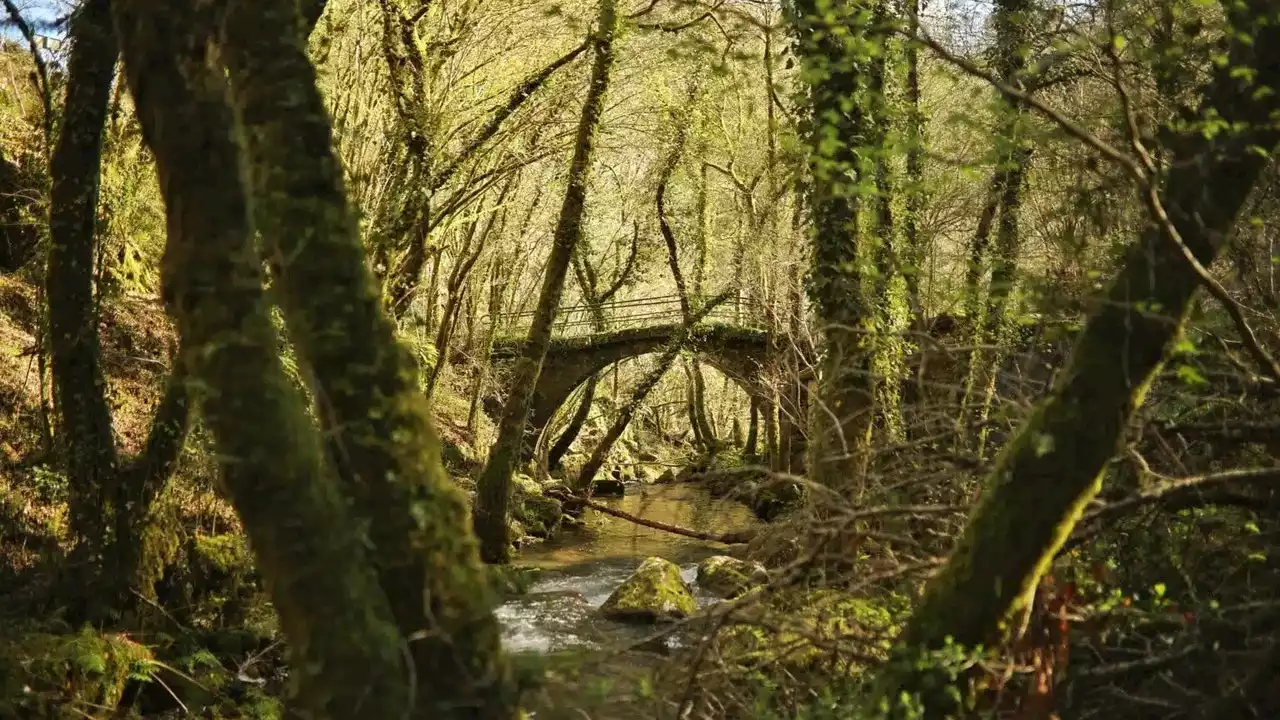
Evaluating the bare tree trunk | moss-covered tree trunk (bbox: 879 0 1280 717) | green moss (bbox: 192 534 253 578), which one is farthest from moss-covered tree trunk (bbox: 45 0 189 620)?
the bare tree trunk

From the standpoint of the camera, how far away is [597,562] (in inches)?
587

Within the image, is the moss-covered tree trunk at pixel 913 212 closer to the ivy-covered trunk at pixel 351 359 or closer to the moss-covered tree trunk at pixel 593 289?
the ivy-covered trunk at pixel 351 359

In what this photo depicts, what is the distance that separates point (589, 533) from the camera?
58.6 feet

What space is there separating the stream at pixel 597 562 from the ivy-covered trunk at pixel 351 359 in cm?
129

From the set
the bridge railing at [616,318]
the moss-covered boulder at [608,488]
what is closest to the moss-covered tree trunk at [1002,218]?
the bridge railing at [616,318]

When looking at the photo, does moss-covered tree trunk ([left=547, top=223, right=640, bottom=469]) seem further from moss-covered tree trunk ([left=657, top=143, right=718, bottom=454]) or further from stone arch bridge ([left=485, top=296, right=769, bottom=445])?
moss-covered tree trunk ([left=657, top=143, right=718, bottom=454])

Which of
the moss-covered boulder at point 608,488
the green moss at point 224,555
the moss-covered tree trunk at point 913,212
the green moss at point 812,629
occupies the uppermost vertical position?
the moss-covered tree trunk at point 913,212

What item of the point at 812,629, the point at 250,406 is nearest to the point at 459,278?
the point at 812,629

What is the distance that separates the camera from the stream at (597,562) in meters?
10.2

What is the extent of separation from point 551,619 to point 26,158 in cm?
764

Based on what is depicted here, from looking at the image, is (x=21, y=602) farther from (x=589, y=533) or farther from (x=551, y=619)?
(x=589, y=533)

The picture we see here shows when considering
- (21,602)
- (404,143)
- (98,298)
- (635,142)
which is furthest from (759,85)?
(21,602)

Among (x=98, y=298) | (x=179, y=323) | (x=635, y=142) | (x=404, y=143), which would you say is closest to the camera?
(x=179, y=323)

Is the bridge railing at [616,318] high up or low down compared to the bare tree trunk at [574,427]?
up
